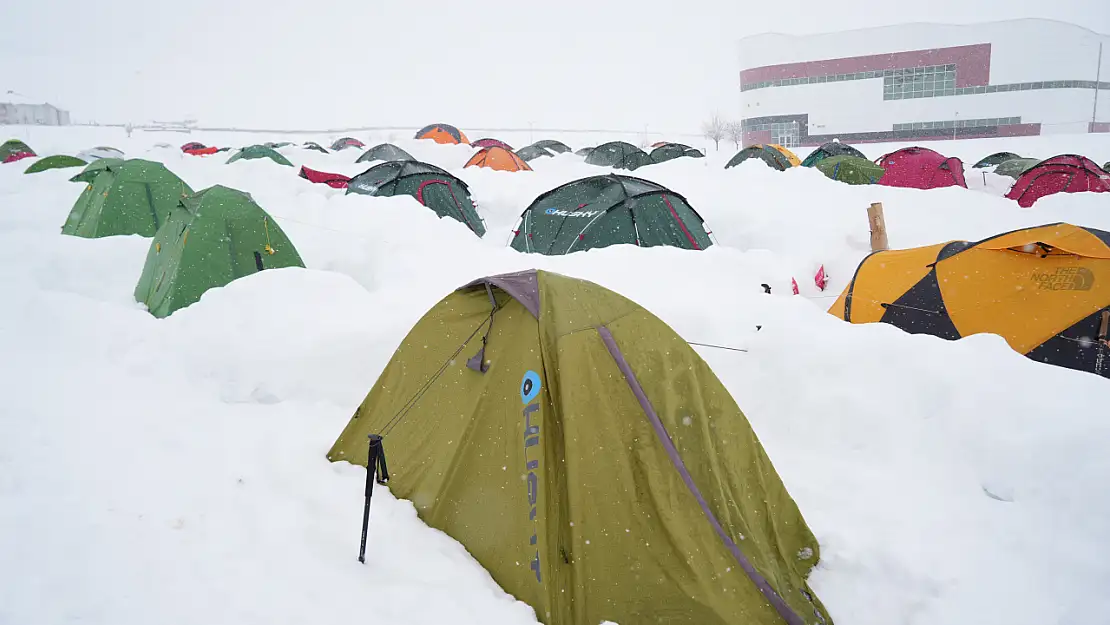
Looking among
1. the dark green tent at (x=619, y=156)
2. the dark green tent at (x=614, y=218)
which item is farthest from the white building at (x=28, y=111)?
the dark green tent at (x=614, y=218)

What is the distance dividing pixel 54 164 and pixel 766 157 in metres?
22.8

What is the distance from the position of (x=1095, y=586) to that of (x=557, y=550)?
263cm

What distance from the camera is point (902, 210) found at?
12406 mm

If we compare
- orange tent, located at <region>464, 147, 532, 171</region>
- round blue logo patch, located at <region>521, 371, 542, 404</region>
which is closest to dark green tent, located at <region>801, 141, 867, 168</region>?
orange tent, located at <region>464, 147, 532, 171</region>

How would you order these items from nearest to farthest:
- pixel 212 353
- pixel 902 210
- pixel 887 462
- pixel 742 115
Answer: pixel 887 462 → pixel 212 353 → pixel 902 210 → pixel 742 115

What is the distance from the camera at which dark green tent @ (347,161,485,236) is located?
12.8m

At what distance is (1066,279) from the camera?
545cm

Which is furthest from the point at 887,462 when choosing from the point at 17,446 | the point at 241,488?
the point at 17,446

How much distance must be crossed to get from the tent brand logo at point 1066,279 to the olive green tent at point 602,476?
3810mm

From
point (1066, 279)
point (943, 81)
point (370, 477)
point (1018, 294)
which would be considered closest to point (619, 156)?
point (1018, 294)

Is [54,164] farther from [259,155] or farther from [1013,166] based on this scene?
[1013,166]

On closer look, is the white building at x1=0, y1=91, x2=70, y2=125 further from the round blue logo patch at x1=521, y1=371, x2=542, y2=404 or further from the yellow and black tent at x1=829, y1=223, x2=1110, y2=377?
the yellow and black tent at x1=829, y1=223, x2=1110, y2=377

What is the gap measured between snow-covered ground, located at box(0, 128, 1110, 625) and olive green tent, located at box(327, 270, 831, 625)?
26 cm

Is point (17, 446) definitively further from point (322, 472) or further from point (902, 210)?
point (902, 210)
